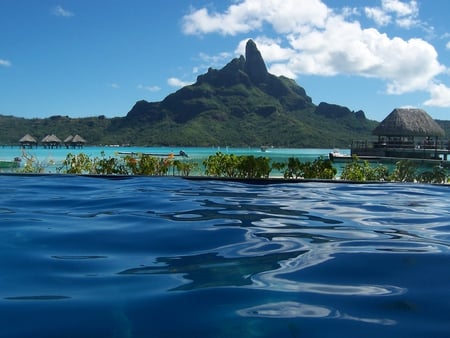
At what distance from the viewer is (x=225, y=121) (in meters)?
104

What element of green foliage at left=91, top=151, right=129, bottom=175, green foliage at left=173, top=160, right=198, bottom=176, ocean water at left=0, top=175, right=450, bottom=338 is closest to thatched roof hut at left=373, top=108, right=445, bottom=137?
green foliage at left=173, top=160, right=198, bottom=176

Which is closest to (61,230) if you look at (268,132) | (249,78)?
(268,132)

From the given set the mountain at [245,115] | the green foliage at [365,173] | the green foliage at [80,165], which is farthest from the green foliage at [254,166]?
the mountain at [245,115]

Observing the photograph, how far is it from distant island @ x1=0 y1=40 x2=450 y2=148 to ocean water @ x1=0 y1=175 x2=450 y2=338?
84.4 metres

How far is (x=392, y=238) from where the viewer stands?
4.24m

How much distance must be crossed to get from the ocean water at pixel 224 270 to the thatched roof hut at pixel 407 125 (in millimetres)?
31817

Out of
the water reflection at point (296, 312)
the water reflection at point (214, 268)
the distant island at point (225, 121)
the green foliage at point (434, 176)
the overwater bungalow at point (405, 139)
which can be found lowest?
the water reflection at point (296, 312)

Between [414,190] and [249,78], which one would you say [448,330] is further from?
[249,78]

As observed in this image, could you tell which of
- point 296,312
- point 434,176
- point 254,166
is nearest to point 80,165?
point 254,166

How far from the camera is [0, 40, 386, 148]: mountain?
3789 inches

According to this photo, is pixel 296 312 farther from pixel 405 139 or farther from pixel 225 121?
pixel 225 121

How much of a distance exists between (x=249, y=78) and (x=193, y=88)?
1892 cm

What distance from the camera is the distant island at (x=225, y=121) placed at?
316 ft

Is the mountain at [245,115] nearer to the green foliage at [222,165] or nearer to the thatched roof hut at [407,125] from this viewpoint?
the thatched roof hut at [407,125]
